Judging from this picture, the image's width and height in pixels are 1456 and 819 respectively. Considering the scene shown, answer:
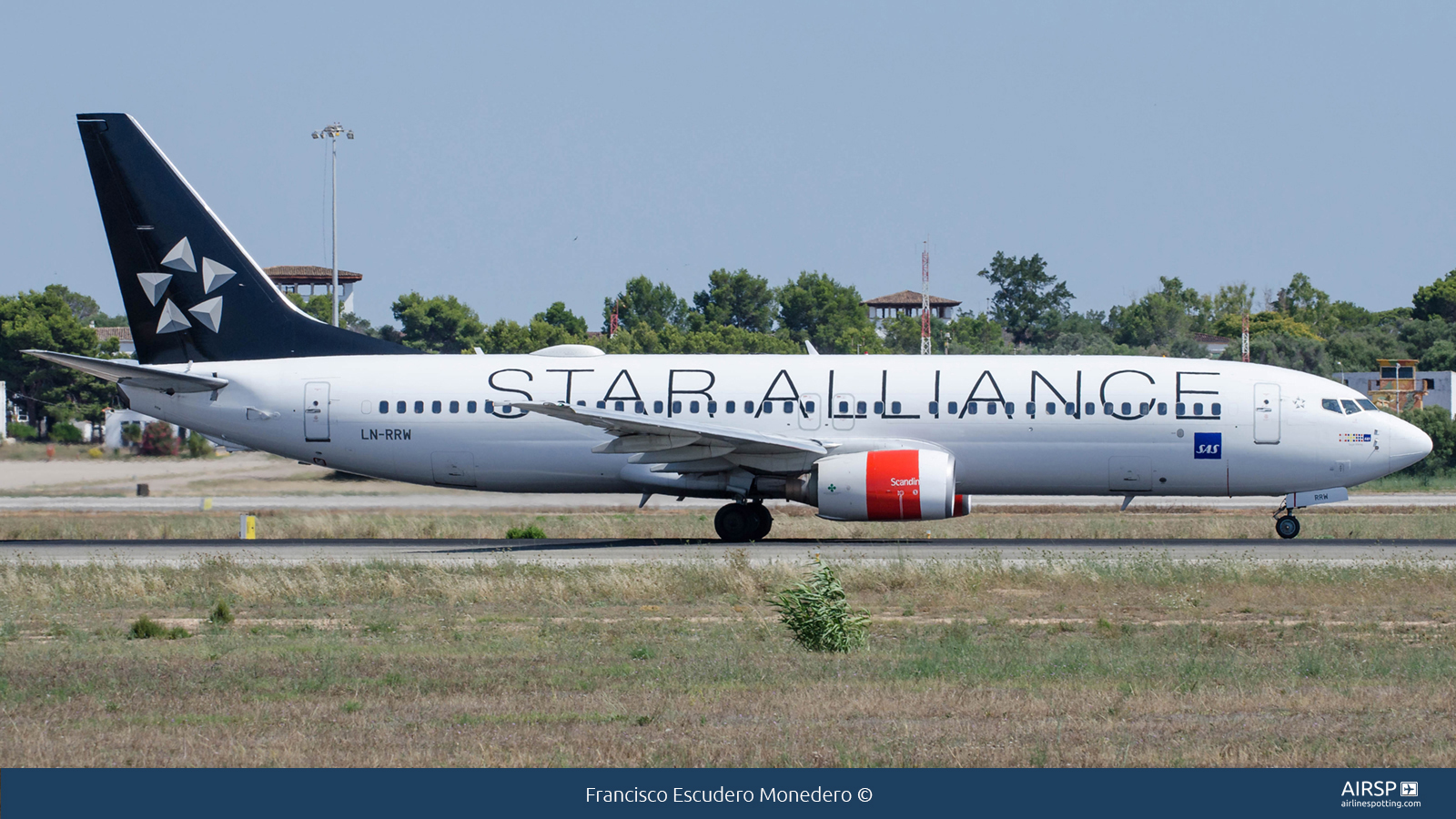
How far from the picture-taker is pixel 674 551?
2691 centimetres

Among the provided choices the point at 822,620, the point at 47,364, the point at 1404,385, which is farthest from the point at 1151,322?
the point at 822,620

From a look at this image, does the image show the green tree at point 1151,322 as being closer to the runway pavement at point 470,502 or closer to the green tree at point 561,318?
the green tree at point 561,318

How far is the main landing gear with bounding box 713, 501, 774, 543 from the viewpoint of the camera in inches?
1147

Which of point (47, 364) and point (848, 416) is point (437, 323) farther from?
point (848, 416)

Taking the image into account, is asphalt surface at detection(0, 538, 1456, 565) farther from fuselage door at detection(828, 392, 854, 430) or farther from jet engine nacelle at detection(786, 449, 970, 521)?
fuselage door at detection(828, 392, 854, 430)

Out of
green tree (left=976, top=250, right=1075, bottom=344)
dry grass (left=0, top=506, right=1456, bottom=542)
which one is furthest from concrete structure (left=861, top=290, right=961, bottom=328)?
dry grass (left=0, top=506, right=1456, bottom=542)

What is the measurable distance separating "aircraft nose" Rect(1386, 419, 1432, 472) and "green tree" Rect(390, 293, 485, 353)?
88.2m

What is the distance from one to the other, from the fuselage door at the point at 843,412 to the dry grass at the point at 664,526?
3.22 meters

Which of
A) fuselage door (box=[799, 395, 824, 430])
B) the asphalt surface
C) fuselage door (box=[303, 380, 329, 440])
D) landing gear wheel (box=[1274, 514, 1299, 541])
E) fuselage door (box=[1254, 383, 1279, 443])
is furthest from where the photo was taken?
fuselage door (box=[303, 380, 329, 440])

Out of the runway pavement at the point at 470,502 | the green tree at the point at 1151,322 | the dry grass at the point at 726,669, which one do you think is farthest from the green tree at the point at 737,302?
the dry grass at the point at 726,669

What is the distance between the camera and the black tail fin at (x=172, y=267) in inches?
1197

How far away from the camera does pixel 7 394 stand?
81.7m
